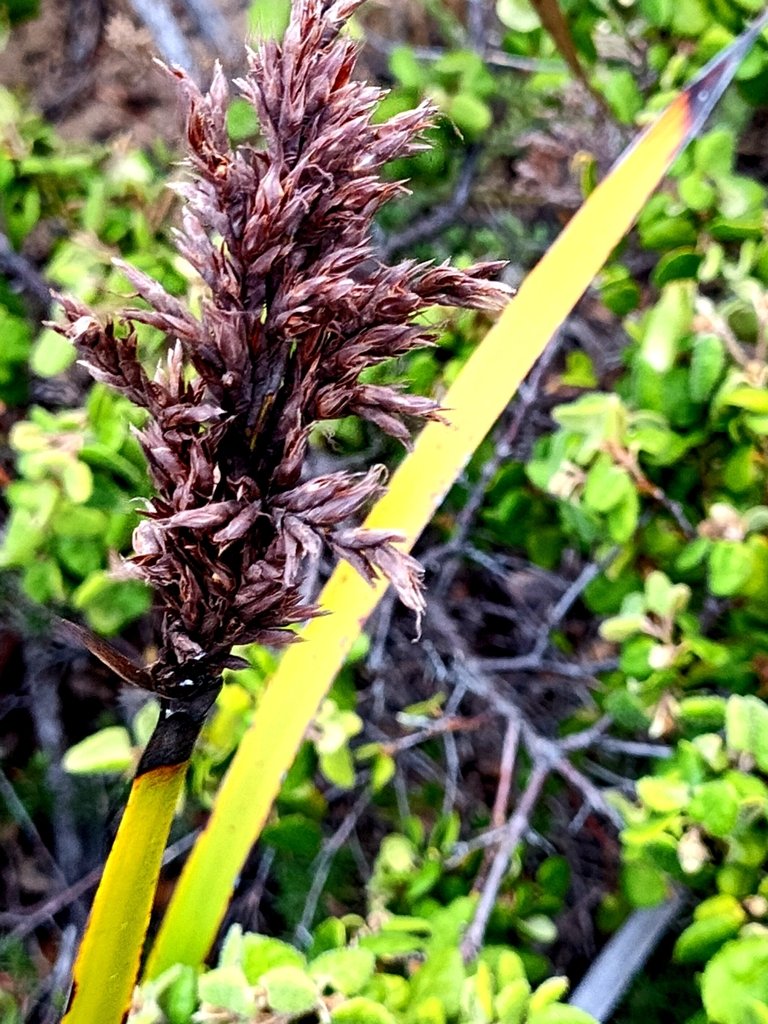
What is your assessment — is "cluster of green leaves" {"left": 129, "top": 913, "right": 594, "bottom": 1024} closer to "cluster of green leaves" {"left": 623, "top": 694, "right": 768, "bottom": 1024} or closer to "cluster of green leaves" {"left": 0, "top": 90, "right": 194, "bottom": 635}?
"cluster of green leaves" {"left": 623, "top": 694, "right": 768, "bottom": 1024}

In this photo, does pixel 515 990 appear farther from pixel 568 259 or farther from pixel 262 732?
pixel 568 259

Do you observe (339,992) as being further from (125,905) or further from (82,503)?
(82,503)

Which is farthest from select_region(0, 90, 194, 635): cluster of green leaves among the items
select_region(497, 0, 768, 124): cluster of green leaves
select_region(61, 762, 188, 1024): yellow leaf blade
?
select_region(497, 0, 768, 124): cluster of green leaves

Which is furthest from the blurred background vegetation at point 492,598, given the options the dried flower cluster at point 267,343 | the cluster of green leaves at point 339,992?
the dried flower cluster at point 267,343

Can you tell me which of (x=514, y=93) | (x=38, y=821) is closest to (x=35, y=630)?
(x=38, y=821)

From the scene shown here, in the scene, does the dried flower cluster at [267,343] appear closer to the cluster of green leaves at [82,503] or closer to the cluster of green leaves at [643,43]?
the cluster of green leaves at [82,503]

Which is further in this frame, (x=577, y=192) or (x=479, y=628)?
(x=479, y=628)
